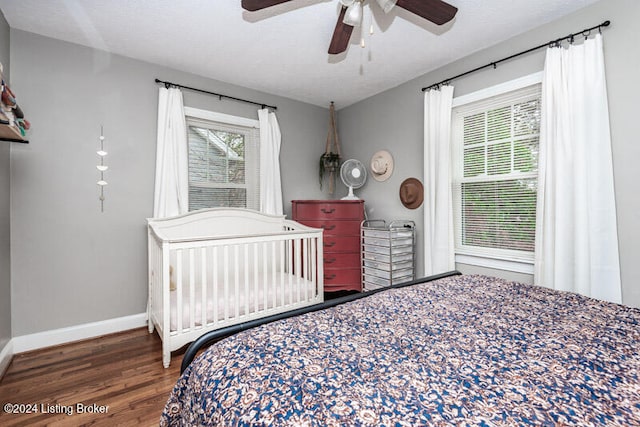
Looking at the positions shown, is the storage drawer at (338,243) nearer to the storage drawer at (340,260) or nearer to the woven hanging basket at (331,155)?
the storage drawer at (340,260)

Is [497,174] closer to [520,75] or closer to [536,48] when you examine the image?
[520,75]

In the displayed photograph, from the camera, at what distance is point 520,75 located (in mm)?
2322

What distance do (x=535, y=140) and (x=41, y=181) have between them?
394cm

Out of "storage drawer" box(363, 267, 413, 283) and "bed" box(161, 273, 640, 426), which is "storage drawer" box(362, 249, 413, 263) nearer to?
"storage drawer" box(363, 267, 413, 283)

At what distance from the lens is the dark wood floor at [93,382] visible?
1520 mm

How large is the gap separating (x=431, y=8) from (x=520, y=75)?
119 centimetres

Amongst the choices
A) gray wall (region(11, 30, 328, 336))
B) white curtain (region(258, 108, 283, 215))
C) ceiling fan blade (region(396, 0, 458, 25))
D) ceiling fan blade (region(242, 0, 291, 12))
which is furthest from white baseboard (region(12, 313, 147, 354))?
ceiling fan blade (region(396, 0, 458, 25))

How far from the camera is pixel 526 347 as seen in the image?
911 millimetres

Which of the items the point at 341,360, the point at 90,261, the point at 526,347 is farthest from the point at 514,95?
the point at 90,261

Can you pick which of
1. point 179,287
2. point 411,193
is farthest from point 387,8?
point 179,287

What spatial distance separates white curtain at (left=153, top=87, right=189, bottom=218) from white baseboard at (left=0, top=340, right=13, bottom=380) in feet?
4.35

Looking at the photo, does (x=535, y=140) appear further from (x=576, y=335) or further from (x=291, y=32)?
(x=291, y=32)

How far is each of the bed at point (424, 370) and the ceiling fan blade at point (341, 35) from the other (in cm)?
167

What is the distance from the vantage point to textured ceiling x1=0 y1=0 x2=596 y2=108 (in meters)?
1.98
